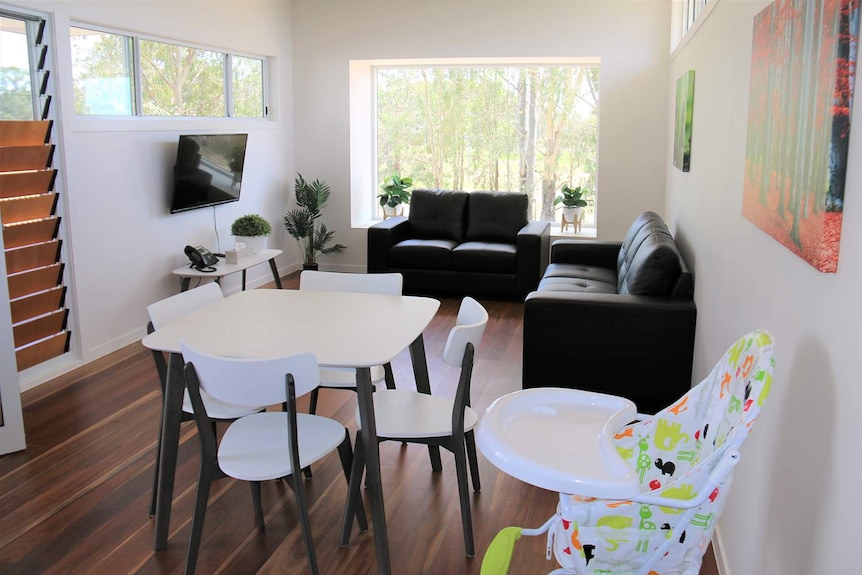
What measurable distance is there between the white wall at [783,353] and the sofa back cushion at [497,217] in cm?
349

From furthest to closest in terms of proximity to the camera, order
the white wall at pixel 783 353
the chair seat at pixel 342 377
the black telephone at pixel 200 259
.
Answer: the black telephone at pixel 200 259 < the chair seat at pixel 342 377 < the white wall at pixel 783 353

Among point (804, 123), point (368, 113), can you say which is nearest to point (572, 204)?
point (368, 113)

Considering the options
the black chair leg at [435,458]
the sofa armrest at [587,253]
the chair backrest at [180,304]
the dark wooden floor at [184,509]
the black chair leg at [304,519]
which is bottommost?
the dark wooden floor at [184,509]

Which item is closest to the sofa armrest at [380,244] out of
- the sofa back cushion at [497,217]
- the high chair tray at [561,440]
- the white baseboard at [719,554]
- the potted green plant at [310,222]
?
the sofa back cushion at [497,217]

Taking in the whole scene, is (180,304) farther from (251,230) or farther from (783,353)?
(251,230)

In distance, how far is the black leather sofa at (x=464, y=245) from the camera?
662cm

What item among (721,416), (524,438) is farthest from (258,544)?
(721,416)

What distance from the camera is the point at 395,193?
779 centimetres

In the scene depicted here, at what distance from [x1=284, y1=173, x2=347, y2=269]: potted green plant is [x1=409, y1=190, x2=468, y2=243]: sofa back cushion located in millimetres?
917

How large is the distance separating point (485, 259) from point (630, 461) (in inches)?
180

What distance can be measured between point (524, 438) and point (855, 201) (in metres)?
0.86

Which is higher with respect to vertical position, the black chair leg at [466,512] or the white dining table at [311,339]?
the white dining table at [311,339]

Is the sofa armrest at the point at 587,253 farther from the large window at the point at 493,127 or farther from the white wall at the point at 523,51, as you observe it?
the large window at the point at 493,127

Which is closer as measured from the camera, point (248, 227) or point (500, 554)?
point (500, 554)
